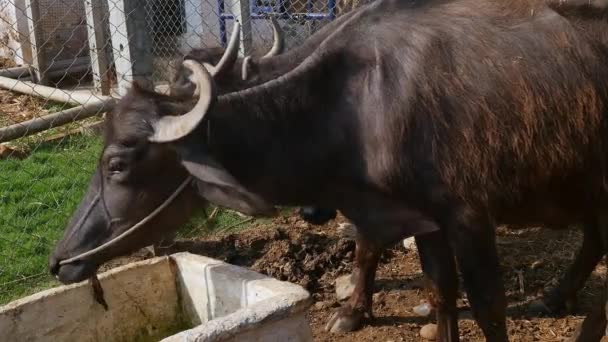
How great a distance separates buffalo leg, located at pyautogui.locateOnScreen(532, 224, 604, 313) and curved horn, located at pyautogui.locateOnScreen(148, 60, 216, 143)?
2237 millimetres

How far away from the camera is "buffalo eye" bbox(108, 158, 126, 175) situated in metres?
3.12

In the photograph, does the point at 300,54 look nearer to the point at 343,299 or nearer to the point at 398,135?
the point at 398,135

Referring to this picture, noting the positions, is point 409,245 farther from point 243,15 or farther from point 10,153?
point 10,153

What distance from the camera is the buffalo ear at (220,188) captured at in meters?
2.97

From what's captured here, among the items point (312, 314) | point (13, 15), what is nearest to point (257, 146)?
point (312, 314)

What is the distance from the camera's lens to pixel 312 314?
428 centimetres

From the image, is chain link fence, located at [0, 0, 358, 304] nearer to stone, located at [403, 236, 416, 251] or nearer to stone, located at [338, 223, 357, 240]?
stone, located at [338, 223, 357, 240]

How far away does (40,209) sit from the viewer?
18.5 ft

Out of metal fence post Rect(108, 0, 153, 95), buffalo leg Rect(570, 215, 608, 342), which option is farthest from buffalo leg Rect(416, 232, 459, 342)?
metal fence post Rect(108, 0, 153, 95)

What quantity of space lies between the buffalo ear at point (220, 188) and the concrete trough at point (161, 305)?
329 mm

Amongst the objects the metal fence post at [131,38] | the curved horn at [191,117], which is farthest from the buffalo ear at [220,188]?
the metal fence post at [131,38]

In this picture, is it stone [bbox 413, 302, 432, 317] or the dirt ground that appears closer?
the dirt ground

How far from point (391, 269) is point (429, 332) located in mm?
861

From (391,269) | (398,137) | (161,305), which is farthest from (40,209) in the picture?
(398,137)
